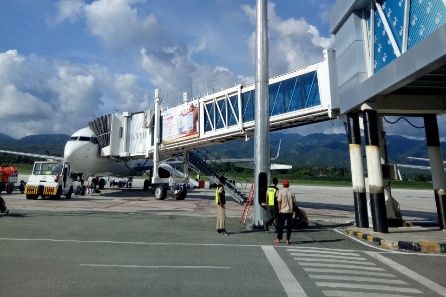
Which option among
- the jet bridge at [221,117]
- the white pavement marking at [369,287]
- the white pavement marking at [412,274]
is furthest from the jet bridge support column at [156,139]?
the white pavement marking at [369,287]

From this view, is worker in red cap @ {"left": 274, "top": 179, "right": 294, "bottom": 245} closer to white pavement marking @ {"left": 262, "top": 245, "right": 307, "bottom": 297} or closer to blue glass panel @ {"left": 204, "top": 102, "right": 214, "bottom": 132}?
white pavement marking @ {"left": 262, "top": 245, "right": 307, "bottom": 297}

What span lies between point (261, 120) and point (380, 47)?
520cm

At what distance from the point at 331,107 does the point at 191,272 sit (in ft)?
42.4

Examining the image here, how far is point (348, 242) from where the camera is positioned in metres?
14.3

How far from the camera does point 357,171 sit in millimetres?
17938

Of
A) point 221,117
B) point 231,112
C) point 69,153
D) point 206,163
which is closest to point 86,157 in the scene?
point 69,153

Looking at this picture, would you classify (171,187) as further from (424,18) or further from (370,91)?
(424,18)

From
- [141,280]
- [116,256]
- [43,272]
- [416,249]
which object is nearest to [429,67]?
[416,249]

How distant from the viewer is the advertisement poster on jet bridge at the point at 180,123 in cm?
2984

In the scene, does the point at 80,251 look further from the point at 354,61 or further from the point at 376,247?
the point at 354,61

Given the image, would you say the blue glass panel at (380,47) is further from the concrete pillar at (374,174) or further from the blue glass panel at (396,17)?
the concrete pillar at (374,174)

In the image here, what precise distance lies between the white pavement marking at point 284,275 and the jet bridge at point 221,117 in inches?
402

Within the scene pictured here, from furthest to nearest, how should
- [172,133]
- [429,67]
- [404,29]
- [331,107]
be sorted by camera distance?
1. [172,133]
2. [331,107]
3. [404,29]
4. [429,67]

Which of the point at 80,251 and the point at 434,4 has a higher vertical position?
the point at 434,4
